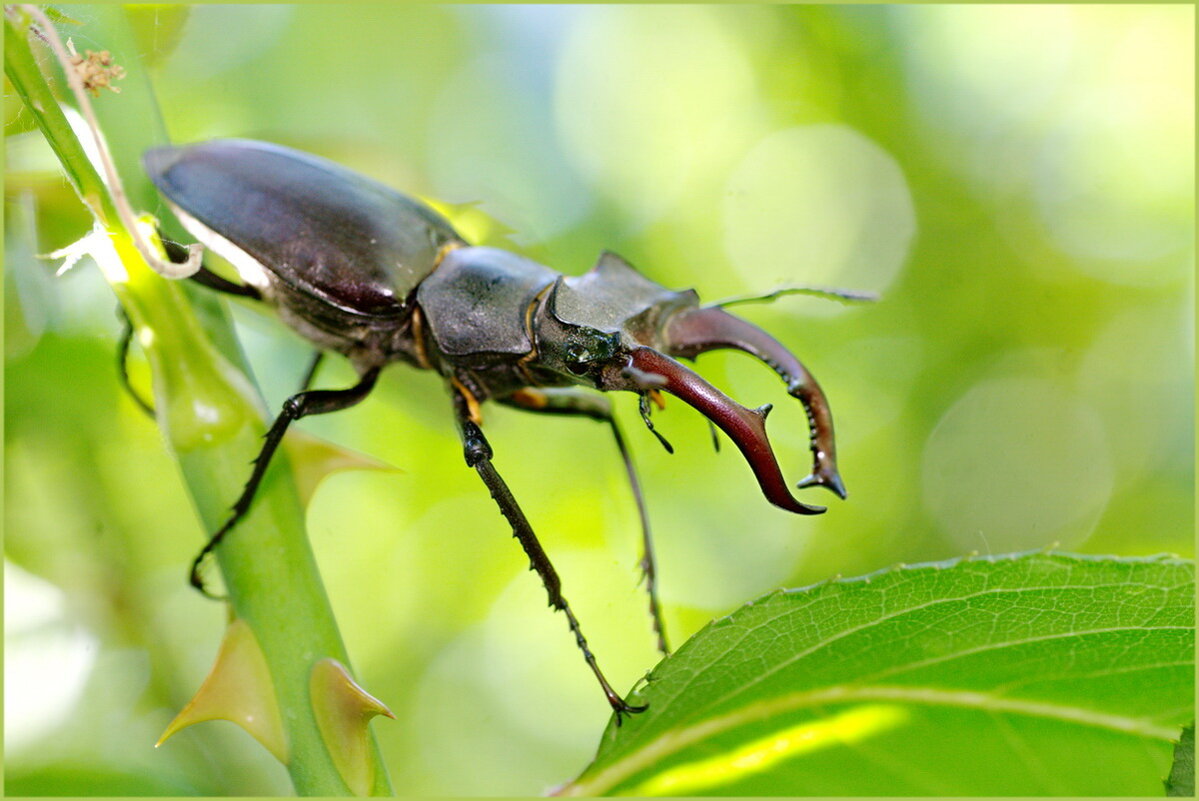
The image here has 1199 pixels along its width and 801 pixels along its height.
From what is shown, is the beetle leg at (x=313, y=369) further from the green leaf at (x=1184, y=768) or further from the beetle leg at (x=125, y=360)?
the green leaf at (x=1184, y=768)

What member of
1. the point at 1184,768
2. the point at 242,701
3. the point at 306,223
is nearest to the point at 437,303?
the point at 306,223

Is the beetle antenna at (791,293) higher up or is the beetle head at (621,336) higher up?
the beetle antenna at (791,293)

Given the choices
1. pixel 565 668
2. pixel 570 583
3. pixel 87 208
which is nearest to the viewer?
pixel 87 208

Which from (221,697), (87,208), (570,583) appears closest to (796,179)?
(570,583)

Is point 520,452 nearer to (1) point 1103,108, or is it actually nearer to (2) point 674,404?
(2) point 674,404

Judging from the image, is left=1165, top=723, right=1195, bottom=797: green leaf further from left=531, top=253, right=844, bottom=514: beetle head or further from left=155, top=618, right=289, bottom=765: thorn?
left=155, top=618, right=289, bottom=765: thorn

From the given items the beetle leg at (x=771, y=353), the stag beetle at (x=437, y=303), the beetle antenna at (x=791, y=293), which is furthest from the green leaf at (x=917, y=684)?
the beetle antenna at (x=791, y=293)

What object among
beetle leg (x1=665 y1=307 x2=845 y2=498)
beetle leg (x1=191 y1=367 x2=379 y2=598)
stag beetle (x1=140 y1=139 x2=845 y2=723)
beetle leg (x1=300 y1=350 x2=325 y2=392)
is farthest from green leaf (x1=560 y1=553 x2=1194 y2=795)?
beetle leg (x1=300 y1=350 x2=325 y2=392)
